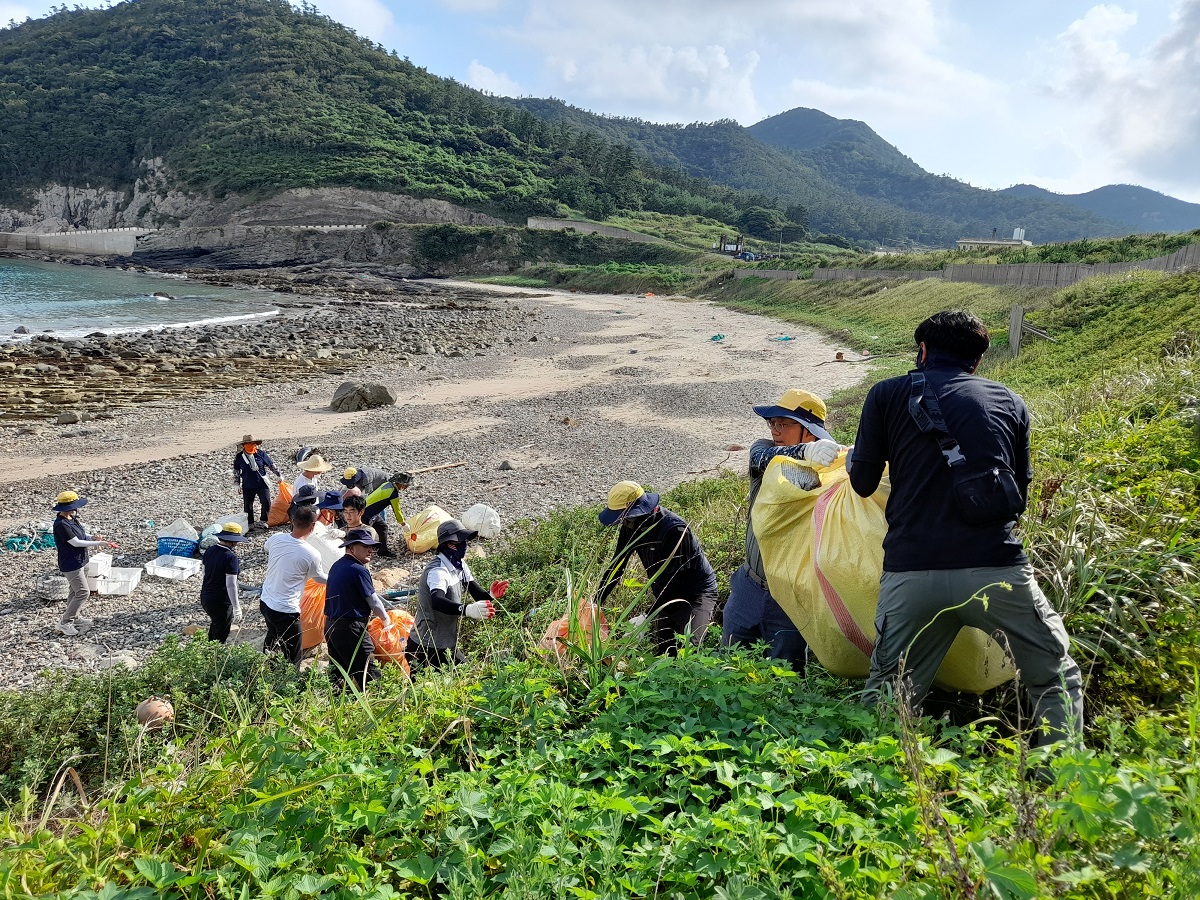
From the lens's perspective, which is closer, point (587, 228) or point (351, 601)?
point (351, 601)

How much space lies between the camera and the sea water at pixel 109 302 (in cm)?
2836

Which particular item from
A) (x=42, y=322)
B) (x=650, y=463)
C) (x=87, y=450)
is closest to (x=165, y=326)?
(x=42, y=322)

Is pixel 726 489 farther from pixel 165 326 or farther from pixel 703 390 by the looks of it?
pixel 165 326

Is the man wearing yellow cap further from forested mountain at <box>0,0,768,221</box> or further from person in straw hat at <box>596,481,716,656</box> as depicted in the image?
forested mountain at <box>0,0,768,221</box>

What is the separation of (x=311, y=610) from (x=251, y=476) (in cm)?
395

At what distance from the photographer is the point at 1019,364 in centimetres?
1262

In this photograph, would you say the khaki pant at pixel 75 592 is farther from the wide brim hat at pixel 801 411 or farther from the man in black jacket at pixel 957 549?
the man in black jacket at pixel 957 549

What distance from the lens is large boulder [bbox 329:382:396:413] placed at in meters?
15.8

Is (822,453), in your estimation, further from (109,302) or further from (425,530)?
(109,302)

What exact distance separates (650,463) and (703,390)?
275 inches

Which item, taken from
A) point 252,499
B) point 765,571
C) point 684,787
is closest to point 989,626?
point 765,571

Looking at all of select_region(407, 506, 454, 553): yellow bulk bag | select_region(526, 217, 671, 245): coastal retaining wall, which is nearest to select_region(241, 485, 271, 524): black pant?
select_region(407, 506, 454, 553): yellow bulk bag

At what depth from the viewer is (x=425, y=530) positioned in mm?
8109

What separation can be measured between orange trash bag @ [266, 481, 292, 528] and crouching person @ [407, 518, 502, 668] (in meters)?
5.13
